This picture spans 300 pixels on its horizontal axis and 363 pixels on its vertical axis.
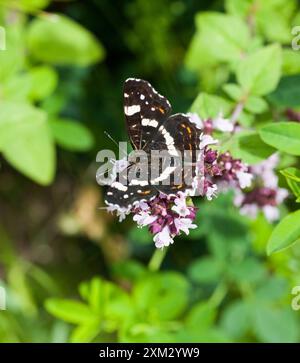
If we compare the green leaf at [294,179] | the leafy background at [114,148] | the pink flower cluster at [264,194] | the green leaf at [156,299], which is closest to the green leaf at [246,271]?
the leafy background at [114,148]

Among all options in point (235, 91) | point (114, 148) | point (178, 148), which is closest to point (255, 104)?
point (235, 91)

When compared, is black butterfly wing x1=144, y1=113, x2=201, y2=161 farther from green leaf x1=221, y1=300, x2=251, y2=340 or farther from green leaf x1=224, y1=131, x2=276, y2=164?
green leaf x1=221, y1=300, x2=251, y2=340

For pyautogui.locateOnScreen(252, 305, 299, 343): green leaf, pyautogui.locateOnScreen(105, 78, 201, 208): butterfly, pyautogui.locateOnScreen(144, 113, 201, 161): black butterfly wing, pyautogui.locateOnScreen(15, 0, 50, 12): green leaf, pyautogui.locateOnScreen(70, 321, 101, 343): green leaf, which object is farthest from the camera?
pyautogui.locateOnScreen(15, 0, 50, 12): green leaf

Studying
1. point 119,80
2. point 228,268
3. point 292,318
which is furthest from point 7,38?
point 292,318

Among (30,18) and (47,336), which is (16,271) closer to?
(47,336)

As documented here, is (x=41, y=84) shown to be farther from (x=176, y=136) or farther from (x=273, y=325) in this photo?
(x=273, y=325)

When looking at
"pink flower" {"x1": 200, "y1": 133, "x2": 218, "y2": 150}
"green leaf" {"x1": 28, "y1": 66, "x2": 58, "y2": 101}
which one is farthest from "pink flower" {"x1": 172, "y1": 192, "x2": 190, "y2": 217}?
"green leaf" {"x1": 28, "y1": 66, "x2": 58, "y2": 101}
